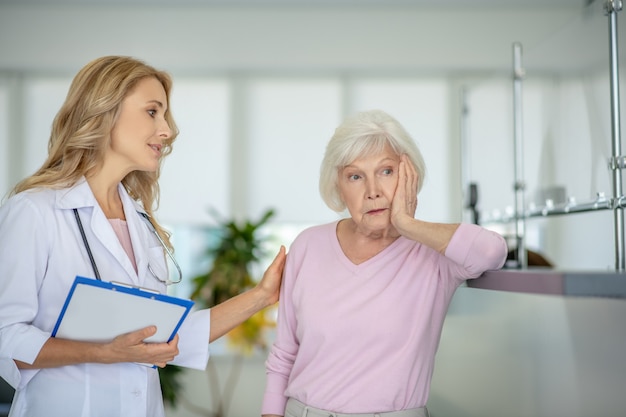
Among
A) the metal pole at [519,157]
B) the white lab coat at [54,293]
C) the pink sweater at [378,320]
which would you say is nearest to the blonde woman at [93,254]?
the white lab coat at [54,293]

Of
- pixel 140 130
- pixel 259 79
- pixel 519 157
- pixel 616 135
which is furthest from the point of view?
pixel 259 79

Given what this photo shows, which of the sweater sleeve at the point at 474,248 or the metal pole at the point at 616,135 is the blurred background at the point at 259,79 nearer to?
the metal pole at the point at 616,135

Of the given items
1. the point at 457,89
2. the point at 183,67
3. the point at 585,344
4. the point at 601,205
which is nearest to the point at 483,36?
the point at 457,89

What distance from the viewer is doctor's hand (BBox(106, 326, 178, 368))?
5.68 ft

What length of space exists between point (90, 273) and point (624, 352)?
1.30 metres

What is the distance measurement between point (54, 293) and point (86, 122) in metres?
0.46

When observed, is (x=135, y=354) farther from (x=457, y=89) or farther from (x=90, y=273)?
(x=457, y=89)

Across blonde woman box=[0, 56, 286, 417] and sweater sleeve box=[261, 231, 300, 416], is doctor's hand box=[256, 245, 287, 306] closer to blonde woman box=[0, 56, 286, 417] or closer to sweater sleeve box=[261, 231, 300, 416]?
blonde woman box=[0, 56, 286, 417]

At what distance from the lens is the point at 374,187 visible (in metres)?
1.85

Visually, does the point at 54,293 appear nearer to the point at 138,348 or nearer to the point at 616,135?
the point at 138,348

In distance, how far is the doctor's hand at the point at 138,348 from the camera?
173cm

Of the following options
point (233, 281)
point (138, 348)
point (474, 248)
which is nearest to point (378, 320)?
point (474, 248)

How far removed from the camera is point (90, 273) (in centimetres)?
188

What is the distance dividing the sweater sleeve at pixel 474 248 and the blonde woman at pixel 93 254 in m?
0.65
